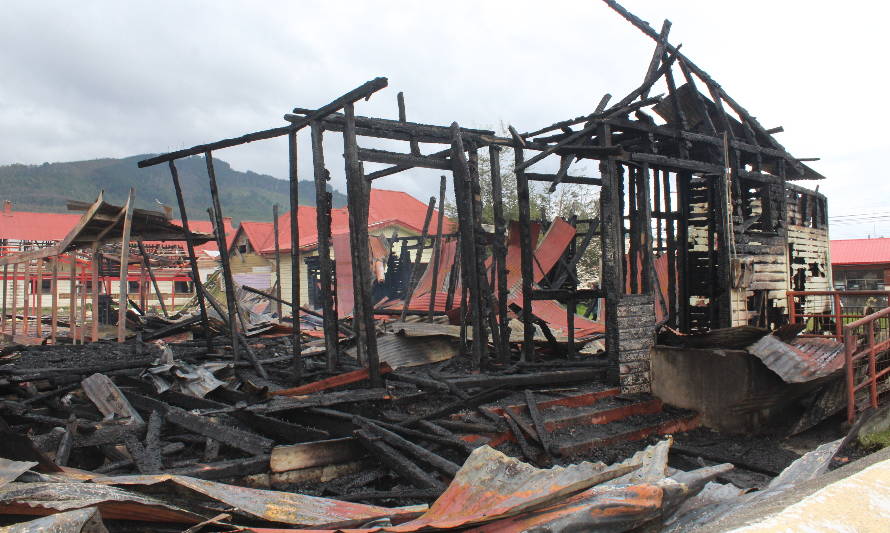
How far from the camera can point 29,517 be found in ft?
7.86

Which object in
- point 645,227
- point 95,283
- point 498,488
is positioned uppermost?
point 645,227

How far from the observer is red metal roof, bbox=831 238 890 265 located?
111 feet

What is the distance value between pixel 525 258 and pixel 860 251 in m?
36.9

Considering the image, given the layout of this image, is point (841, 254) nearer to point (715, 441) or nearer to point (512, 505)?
point (715, 441)

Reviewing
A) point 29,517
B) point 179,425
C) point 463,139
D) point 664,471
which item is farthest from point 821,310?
point 29,517

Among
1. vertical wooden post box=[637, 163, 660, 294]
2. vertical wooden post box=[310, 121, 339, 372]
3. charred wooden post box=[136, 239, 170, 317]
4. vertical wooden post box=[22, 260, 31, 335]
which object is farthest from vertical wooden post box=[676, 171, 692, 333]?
vertical wooden post box=[22, 260, 31, 335]

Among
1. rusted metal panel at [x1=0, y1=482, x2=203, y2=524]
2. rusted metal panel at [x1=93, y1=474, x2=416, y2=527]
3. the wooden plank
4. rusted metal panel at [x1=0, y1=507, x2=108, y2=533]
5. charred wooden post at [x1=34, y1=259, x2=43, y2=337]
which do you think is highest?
charred wooden post at [x1=34, y1=259, x2=43, y2=337]

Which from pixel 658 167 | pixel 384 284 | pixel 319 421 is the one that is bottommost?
pixel 319 421

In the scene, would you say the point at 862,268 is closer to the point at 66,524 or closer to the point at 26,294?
the point at 26,294

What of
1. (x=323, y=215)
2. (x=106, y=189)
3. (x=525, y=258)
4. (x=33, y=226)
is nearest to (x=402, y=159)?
(x=323, y=215)

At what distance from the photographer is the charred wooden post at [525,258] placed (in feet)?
29.3

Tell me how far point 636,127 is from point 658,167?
84cm

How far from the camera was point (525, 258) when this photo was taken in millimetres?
9258

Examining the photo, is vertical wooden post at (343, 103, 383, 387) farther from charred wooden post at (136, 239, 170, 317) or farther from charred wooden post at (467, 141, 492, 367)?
charred wooden post at (136, 239, 170, 317)
